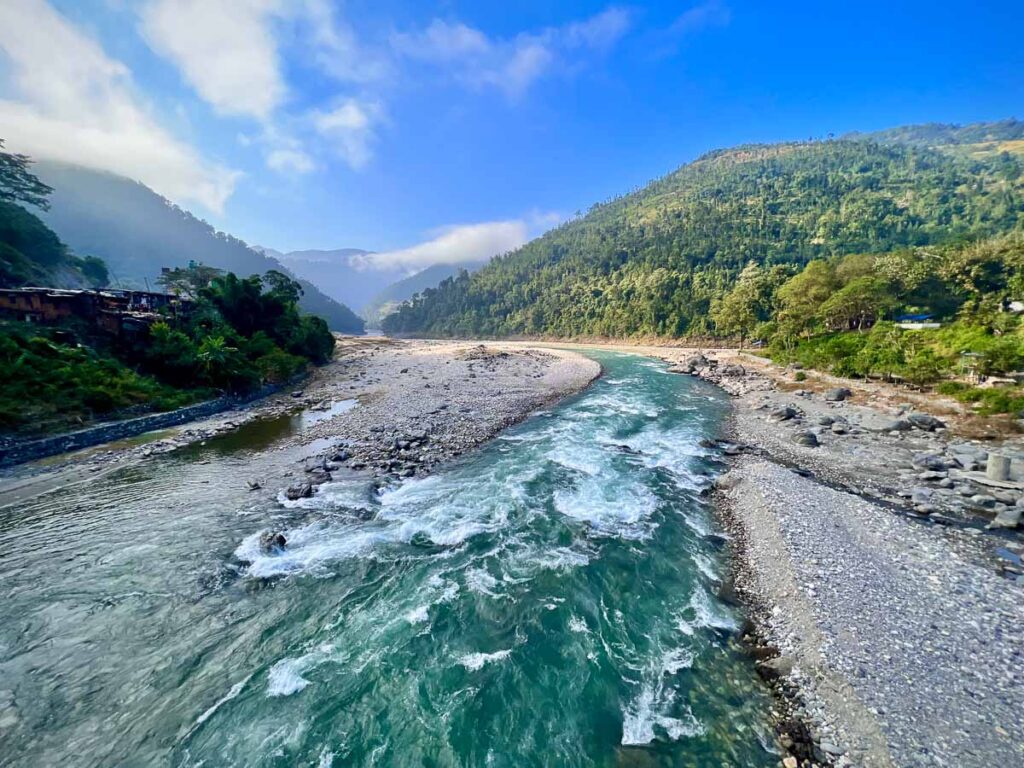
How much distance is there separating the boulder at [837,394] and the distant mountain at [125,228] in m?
161

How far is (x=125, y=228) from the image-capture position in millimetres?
175000

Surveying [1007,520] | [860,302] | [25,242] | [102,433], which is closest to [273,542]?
[102,433]

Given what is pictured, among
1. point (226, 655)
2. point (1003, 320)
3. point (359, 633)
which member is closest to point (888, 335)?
point (1003, 320)

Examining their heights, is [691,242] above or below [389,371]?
above

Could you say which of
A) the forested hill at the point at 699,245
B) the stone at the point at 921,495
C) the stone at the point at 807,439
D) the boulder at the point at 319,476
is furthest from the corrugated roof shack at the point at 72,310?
the forested hill at the point at 699,245

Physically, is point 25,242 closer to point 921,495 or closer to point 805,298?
point 921,495

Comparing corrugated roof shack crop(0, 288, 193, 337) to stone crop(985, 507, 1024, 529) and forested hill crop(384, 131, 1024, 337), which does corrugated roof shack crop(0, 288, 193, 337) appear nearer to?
stone crop(985, 507, 1024, 529)

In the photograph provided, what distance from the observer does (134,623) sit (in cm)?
928

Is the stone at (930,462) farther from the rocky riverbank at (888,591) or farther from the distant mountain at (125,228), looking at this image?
the distant mountain at (125,228)

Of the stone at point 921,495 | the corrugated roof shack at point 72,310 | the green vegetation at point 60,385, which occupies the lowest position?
the stone at point 921,495

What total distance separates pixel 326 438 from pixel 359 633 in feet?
52.3

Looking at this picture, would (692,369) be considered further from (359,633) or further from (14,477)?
(14,477)

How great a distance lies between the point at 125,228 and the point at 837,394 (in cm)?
26150

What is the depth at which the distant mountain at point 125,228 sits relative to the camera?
153750mm
